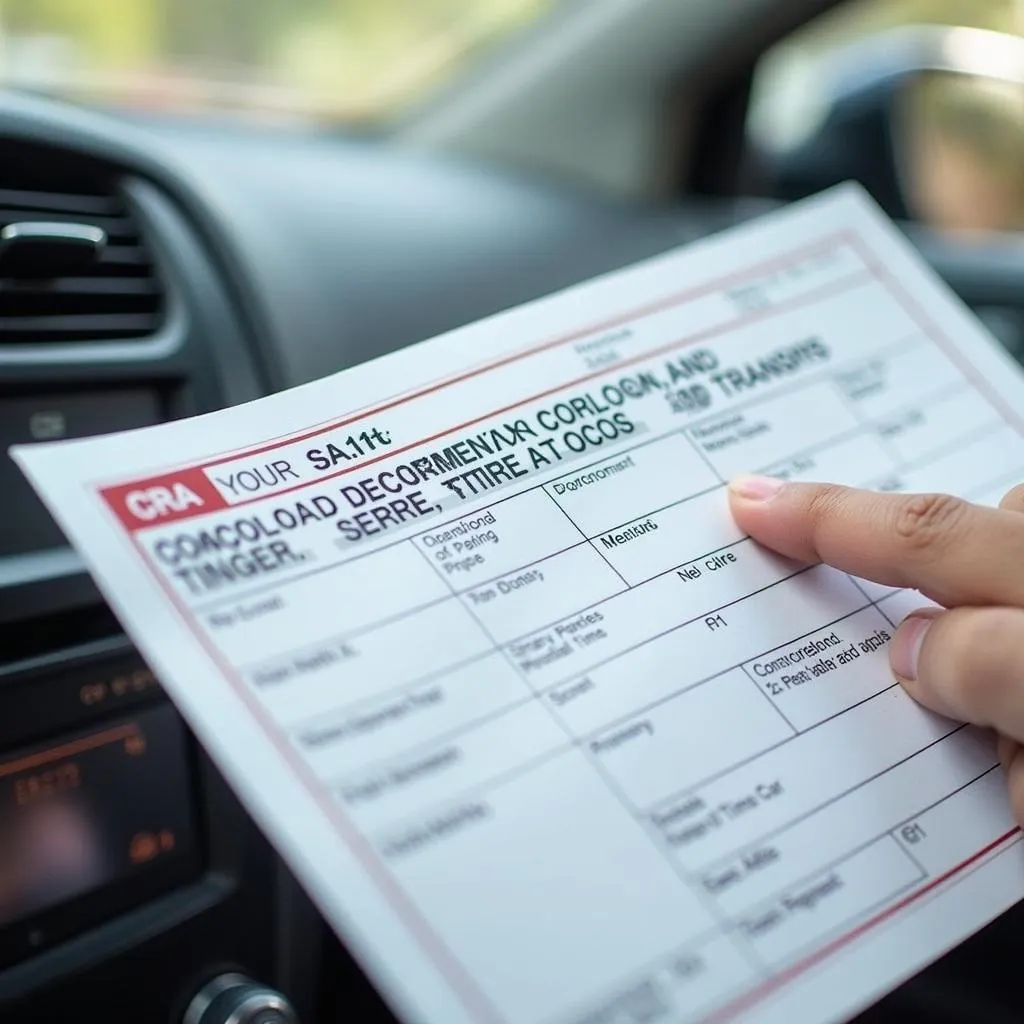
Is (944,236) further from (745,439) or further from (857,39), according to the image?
(745,439)

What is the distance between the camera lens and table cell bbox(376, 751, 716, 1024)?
0.43m

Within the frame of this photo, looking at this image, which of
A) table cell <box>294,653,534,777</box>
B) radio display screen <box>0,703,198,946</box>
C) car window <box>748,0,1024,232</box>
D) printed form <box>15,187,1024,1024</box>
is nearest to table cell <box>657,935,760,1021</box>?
printed form <box>15,187,1024,1024</box>

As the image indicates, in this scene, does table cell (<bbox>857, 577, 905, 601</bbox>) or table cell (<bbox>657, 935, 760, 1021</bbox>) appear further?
table cell (<bbox>857, 577, 905, 601</bbox>)

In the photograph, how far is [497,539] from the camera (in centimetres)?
52

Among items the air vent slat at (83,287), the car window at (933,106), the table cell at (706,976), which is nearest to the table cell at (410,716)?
the table cell at (706,976)

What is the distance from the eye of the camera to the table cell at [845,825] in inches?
18.5

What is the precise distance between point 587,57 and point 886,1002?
75cm

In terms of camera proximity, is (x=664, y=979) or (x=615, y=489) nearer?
(x=664, y=979)

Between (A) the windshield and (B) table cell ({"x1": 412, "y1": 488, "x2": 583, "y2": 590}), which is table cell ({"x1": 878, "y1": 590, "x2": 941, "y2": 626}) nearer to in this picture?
(B) table cell ({"x1": 412, "y1": 488, "x2": 583, "y2": 590})

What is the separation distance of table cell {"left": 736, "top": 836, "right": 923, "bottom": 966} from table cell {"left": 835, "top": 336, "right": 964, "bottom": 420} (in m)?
0.23

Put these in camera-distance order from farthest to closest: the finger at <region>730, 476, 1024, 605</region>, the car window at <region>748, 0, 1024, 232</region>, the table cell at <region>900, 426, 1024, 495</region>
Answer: the car window at <region>748, 0, 1024, 232</region> < the table cell at <region>900, 426, 1024, 495</region> < the finger at <region>730, 476, 1024, 605</region>

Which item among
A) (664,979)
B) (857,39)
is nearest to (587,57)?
(857,39)

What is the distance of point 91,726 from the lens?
64 cm

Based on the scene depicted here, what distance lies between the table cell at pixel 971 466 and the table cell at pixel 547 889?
0.25 meters
